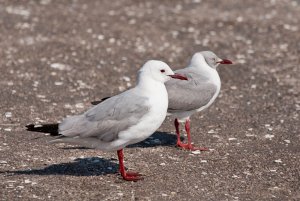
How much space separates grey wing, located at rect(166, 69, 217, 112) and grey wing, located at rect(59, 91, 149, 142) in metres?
1.60

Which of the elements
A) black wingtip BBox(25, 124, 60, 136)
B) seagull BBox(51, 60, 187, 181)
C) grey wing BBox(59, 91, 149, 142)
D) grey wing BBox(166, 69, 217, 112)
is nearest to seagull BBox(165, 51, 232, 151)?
grey wing BBox(166, 69, 217, 112)

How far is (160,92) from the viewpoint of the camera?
7.91 meters

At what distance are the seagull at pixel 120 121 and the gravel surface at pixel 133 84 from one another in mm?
443

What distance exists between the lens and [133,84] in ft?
42.2

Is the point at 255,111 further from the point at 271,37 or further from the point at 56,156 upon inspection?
the point at 271,37

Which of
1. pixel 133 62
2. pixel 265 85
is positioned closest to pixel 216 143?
pixel 265 85

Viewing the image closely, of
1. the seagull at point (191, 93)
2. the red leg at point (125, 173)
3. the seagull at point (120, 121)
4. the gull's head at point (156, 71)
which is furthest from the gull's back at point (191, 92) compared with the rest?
the red leg at point (125, 173)

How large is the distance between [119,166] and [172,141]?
167 centimetres

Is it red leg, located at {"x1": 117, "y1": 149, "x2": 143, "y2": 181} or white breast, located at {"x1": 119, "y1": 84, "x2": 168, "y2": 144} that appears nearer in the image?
white breast, located at {"x1": 119, "y1": 84, "x2": 168, "y2": 144}

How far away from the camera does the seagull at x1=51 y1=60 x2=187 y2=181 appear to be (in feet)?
25.3

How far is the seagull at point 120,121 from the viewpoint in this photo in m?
7.71

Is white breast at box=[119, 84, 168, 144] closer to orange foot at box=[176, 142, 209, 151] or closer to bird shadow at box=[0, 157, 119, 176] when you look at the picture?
bird shadow at box=[0, 157, 119, 176]

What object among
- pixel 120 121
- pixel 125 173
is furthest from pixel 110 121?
pixel 125 173

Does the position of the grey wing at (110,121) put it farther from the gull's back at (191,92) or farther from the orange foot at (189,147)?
the orange foot at (189,147)
